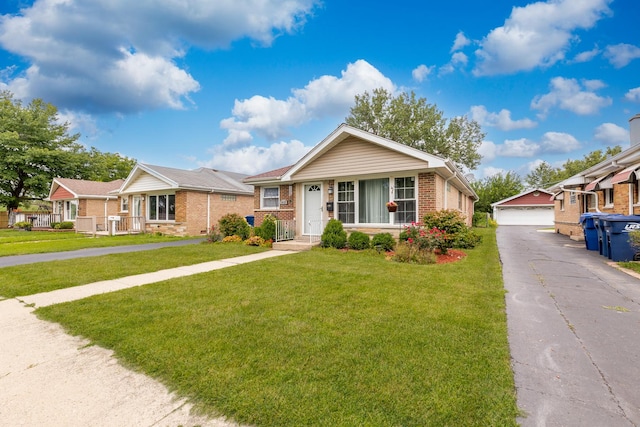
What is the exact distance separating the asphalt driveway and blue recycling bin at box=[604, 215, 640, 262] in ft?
7.03

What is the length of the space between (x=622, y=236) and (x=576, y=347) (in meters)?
7.35

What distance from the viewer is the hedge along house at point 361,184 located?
10.9 metres

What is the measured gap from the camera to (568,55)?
15.5m

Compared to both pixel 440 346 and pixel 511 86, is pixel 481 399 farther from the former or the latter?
pixel 511 86

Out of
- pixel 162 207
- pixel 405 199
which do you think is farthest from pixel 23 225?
pixel 405 199

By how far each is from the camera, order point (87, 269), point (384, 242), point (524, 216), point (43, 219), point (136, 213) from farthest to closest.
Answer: point (524, 216)
point (43, 219)
point (136, 213)
point (384, 242)
point (87, 269)

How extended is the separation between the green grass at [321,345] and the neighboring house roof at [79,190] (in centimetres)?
2300

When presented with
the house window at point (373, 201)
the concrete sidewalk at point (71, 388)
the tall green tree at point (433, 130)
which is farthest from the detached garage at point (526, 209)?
the concrete sidewalk at point (71, 388)

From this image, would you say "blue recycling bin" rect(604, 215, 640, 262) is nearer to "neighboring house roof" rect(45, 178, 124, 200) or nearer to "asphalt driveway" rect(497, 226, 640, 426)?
"asphalt driveway" rect(497, 226, 640, 426)

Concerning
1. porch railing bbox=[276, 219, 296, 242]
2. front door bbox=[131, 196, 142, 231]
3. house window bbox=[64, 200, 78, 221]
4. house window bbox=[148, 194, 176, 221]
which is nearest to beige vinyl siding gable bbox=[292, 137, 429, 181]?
porch railing bbox=[276, 219, 296, 242]

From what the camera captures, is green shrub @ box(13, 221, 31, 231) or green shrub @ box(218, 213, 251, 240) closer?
green shrub @ box(218, 213, 251, 240)

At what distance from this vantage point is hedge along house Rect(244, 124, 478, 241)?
10930mm

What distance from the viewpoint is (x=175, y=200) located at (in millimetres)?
18547

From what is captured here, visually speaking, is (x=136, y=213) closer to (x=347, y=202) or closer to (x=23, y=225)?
(x=23, y=225)
